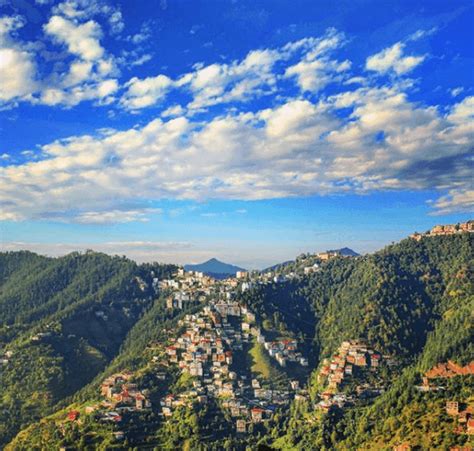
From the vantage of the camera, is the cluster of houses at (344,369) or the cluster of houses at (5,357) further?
the cluster of houses at (5,357)

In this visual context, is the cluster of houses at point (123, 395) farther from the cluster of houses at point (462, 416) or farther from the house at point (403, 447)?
the cluster of houses at point (462, 416)

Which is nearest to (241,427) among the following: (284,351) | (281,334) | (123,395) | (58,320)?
(123,395)

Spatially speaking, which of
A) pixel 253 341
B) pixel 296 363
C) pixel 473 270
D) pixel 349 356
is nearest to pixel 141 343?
pixel 253 341

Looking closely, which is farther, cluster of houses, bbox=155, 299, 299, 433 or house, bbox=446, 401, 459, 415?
cluster of houses, bbox=155, 299, 299, 433

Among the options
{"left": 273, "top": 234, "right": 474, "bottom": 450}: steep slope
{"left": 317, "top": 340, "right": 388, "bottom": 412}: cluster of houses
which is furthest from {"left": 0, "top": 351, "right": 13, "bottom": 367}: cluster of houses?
{"left": 317, "top": 340, "right": 388, "bottom": 412}: cluster of houses

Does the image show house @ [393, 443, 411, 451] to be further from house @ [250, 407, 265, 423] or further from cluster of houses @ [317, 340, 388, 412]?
house @ [250, 407, 265, 423]

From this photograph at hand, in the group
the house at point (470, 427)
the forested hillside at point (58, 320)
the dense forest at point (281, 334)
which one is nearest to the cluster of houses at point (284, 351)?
the dense forest at point (281, 334)

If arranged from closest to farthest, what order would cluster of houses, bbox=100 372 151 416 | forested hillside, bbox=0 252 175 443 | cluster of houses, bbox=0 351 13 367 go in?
1. cluster of houses, bbox=100 372 151 416
2. forested hillside, bbox=0 252 175 443
3. cluster of houses, bbox=0 351 13 367
